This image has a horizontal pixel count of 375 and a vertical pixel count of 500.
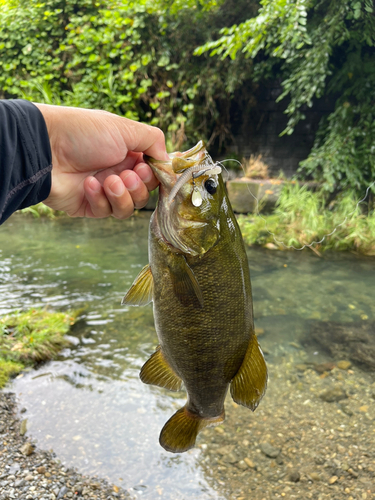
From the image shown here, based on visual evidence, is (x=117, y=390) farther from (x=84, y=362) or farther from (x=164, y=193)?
(x=164, y=193)

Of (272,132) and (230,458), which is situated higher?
(272,132)

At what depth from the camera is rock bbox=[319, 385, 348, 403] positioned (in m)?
3.74

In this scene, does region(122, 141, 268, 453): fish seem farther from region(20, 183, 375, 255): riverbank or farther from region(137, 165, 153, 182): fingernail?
region(20, 183, 375, 255): riverbank

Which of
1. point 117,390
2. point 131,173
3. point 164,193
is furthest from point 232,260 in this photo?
point 117,390

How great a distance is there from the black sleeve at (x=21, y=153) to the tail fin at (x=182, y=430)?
1.12 m

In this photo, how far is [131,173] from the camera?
5.94 feet

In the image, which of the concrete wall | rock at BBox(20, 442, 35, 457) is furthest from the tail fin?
the concrete wall

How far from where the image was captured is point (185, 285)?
1.49 m

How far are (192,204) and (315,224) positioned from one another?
23.3ft

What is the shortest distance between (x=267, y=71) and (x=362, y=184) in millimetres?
4229

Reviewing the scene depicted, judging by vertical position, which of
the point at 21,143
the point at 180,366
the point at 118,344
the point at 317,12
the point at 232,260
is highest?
the point at 317,12

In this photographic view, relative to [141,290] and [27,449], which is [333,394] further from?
[141,290]

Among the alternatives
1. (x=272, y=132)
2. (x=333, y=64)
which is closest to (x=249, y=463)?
(x=333, y=64)

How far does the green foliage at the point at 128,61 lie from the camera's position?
10.9 metres
